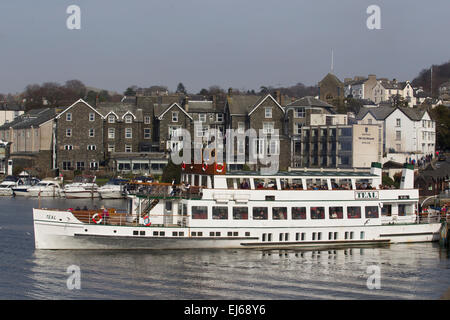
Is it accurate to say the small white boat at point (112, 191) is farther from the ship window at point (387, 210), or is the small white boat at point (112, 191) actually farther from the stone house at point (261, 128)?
the ship window at point (387, 210)

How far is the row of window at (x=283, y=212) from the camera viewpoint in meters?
41.6

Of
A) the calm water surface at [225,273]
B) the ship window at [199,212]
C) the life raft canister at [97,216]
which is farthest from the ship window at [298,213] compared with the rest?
the life raft canister at [97,216]

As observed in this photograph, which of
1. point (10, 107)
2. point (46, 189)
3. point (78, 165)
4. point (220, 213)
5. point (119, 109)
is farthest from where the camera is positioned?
point (10, 107)

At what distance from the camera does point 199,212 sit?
136 ft

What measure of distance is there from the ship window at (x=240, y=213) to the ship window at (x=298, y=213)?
10.9 ft

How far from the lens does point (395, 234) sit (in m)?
45.7

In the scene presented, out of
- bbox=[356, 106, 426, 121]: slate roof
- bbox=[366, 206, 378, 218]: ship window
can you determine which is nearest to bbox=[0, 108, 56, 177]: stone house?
bbox=[356, 106, 426, 121]: slate roof

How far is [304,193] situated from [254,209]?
11.8ft

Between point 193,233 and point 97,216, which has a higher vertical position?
point 97,216

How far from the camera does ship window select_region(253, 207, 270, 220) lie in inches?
1673

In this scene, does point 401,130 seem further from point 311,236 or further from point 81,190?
point 311,236

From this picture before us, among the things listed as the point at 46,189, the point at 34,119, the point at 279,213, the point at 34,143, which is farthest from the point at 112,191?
the point at 279,213

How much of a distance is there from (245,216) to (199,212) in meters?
3.03
